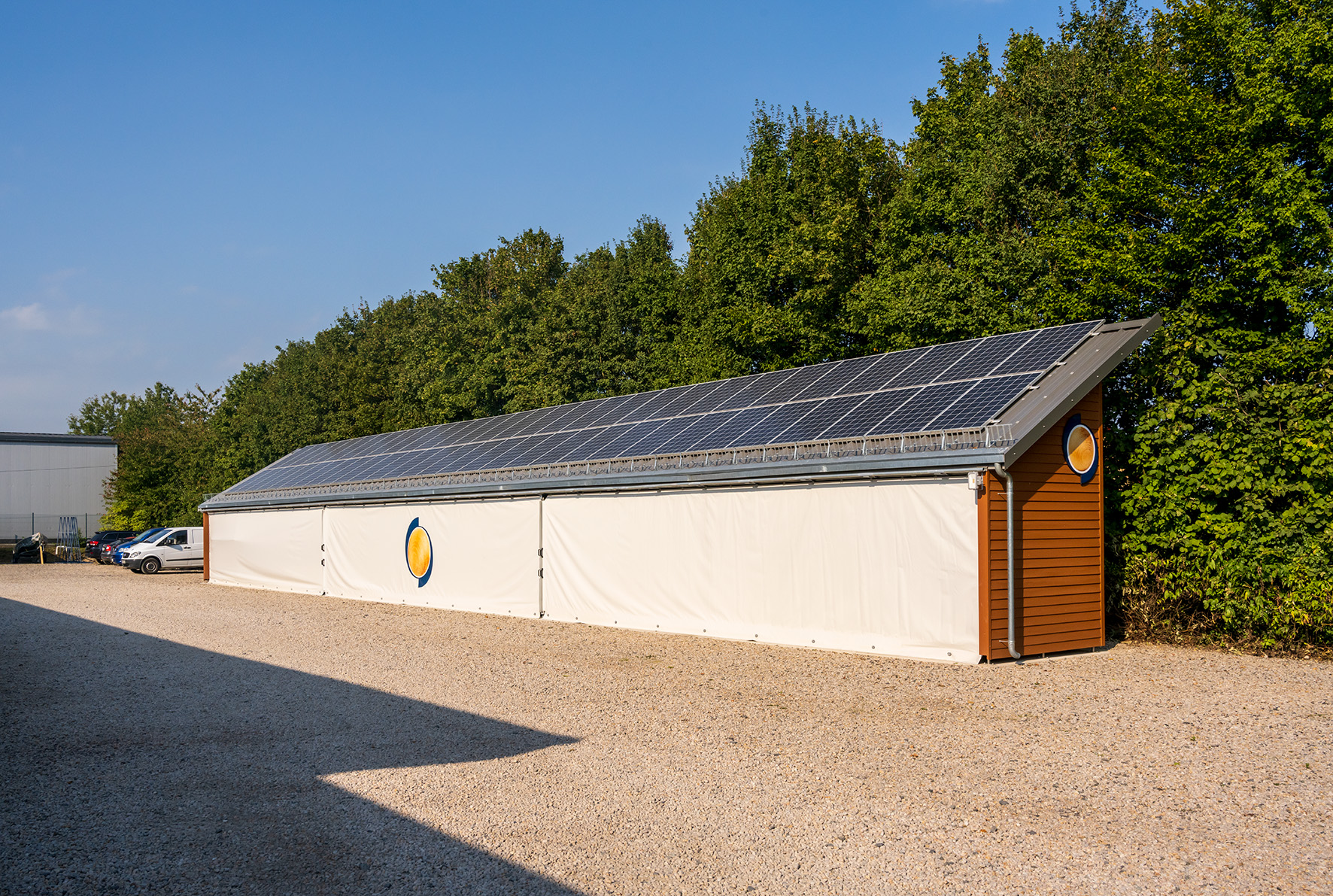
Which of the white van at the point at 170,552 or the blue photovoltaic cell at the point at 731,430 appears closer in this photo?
the blue photovoltaic cell at the point at 731,430

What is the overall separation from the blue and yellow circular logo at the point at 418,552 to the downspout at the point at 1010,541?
13.9 m

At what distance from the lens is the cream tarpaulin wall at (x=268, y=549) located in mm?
26375

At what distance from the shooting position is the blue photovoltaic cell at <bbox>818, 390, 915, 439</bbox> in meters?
13.8

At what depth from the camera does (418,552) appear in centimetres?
2234

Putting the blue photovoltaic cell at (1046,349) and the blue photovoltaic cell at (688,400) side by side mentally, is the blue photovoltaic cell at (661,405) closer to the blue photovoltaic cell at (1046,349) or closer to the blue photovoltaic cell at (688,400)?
the blue photovoltaic cell at (688,400)

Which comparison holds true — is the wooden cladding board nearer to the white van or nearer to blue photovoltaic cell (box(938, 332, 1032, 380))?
blue photovoltaic cell (box(938, 332, 1032, 380))

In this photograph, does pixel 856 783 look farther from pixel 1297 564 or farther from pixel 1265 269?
pixel 1265 269

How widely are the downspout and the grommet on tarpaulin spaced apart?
152 centimetres

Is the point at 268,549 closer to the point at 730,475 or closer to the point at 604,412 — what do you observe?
the point at 604,412

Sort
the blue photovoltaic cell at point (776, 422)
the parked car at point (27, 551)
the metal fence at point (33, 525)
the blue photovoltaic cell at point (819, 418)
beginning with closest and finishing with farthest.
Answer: the blue photovoltaic cell at point (819, 418), the blue photovoltaic cell at point (776, 422), the parked car at point (27, 551), the metal fence at point (33, 525)

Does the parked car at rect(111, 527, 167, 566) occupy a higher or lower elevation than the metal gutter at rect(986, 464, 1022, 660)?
lower

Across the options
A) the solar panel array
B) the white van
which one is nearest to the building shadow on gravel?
the solar panel array

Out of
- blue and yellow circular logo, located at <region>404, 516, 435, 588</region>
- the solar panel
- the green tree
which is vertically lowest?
blue and yellow circular logo, located at <region>404, 516, 435, 588</region>

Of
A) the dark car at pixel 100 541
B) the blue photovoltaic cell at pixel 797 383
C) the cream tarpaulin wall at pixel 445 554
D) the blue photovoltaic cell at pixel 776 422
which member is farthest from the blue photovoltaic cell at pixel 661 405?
the dark car at pixel 100 541
